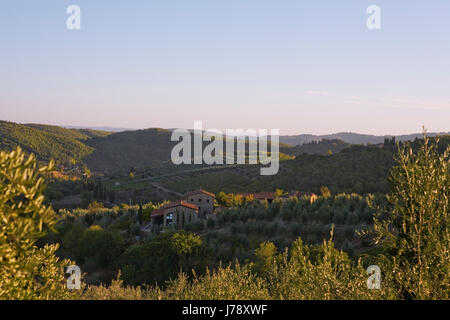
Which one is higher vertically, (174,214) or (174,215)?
(174,214)

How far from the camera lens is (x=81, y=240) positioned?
47562mm

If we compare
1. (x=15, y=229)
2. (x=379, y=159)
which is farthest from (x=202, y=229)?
(x=379, y=159)

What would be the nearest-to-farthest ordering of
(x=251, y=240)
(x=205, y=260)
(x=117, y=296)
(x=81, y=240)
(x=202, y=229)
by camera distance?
(x=117, y=296) → (x=205, y=260) → (x=251, y=240) → (x=81, y=240) → (x=202, y=229)

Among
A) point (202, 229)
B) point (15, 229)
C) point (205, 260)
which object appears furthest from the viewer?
point (202, 229)

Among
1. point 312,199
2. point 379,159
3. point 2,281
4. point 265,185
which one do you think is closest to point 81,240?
point 312,199

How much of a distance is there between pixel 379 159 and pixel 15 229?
286ft

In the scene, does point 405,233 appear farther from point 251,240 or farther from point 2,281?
point 251,240
